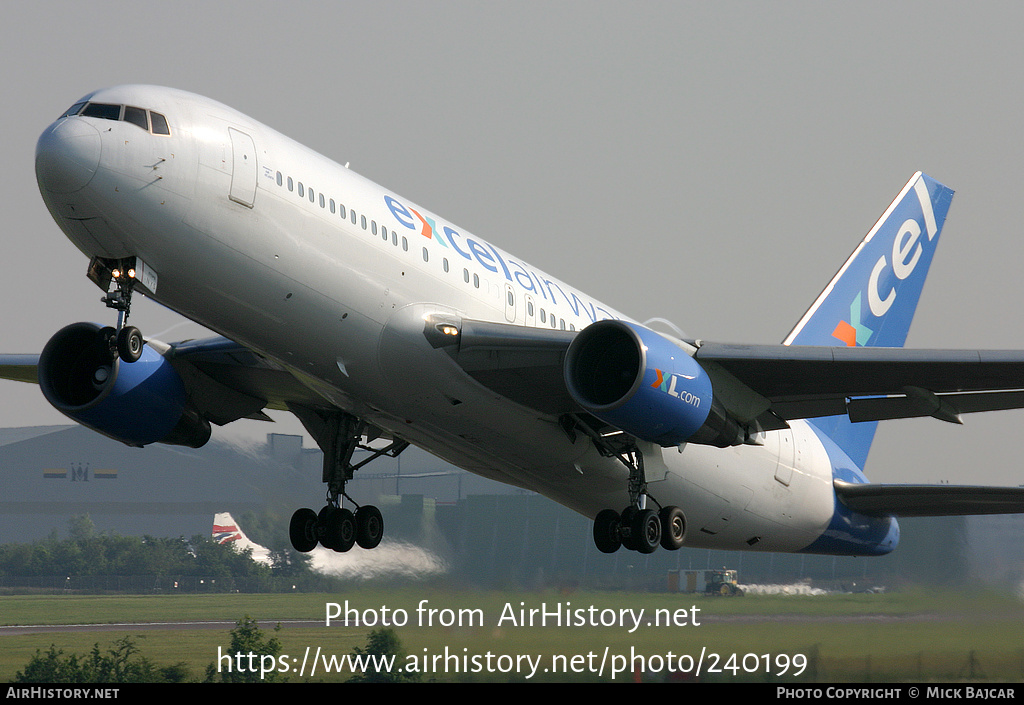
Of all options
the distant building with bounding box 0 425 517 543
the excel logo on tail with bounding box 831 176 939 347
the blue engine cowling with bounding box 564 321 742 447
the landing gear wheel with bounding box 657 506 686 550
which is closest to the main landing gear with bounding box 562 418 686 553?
the landing gear wheel with bounding box 657 506 686 550

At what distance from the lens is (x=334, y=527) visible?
65.4 ft

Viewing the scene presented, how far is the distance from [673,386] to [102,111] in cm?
803

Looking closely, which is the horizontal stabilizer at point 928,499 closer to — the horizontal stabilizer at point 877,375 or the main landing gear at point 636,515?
the horizontal stabilizer at point 877,375

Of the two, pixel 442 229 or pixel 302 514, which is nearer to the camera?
pixel 442 229

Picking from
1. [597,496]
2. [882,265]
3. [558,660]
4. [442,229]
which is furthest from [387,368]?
[882,265]

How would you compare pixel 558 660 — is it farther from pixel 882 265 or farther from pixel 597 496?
pixel 882 265

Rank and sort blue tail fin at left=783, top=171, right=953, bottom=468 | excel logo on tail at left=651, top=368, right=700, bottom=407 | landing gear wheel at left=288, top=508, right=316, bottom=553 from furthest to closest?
blue tail fin at left=783, top=171, right=953, bottom=468
landing gear wheel at left=288, top=508, right=316, bottom=553
excel logo on tail at left=651, top=368, right=700, bottom=407

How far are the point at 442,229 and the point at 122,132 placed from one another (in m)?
4.91

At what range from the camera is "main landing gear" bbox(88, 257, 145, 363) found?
1343 cm

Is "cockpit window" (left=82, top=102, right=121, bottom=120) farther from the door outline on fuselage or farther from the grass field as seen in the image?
the grass field

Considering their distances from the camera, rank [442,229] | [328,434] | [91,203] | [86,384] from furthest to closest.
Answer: [328,434] → [86,384] → [442,229] → [91,203]

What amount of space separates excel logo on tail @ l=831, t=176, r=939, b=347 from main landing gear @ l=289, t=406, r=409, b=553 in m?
10.6

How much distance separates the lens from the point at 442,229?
53.5 feet

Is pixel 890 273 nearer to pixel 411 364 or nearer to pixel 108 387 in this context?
pixel 411 364
